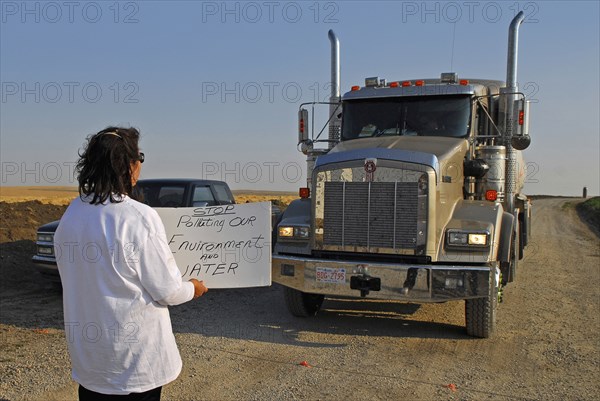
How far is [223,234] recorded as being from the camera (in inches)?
140

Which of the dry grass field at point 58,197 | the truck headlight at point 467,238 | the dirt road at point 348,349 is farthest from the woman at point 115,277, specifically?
the dry grass field at point 58,197

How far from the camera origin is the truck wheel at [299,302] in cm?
729

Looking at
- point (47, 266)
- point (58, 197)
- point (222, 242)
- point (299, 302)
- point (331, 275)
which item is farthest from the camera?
point (58, 197)

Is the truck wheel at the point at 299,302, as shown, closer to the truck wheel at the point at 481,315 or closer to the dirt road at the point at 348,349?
the dirt road at the point at 348,349

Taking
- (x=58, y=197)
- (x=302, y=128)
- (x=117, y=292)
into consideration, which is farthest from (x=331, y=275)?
(x=58, y=197)

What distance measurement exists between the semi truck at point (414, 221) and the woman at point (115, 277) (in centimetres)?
394

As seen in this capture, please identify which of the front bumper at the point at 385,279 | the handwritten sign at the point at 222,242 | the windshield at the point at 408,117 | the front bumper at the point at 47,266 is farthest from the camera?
the front bumper at the point at 47,266

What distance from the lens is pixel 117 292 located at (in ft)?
7.80

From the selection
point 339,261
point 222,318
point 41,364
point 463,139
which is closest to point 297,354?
point 339,261

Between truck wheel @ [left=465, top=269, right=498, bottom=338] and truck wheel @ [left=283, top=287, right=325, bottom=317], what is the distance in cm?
207

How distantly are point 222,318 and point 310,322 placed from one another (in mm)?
1141

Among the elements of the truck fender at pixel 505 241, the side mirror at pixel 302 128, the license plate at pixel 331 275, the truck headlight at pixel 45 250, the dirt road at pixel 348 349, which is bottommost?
the dirt road at pixel 348 349

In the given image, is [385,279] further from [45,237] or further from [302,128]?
[45,237]

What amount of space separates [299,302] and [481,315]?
7.37ft
